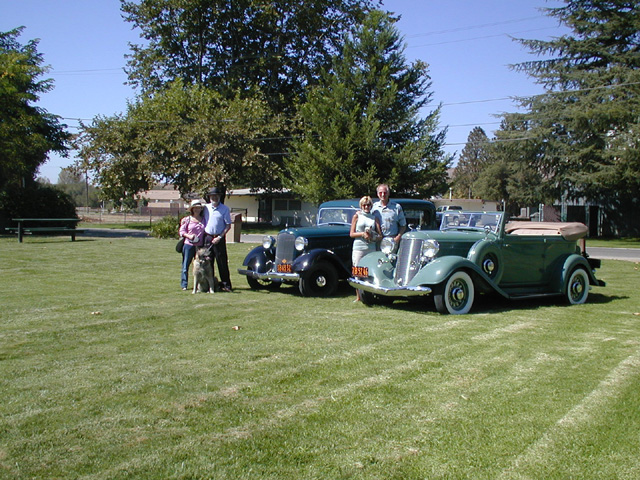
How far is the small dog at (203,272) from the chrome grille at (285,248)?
122 cm

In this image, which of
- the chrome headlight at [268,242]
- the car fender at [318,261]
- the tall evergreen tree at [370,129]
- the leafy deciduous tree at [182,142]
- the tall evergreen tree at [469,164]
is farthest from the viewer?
the tall evergreen tree at [469,164]

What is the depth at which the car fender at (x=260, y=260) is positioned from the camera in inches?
431

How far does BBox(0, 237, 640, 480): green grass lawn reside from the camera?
3475mm

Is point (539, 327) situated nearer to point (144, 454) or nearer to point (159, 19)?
point (144, 454)

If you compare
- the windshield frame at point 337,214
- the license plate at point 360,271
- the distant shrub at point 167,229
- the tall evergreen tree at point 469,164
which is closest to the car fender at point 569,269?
the license plate at point 360,271

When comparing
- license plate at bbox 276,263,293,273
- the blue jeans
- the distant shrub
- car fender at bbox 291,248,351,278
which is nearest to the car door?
car fender at bbox 291,248,351,278

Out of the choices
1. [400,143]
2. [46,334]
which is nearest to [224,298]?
[46,334]

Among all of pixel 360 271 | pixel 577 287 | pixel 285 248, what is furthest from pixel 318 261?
pixel 577 287

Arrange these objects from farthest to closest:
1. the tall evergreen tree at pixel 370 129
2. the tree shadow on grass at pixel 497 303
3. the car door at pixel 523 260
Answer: the tall evergreen tree at pixel 370 129
the car door at pixel 523 260
the tree shadow on grass at pixel 497 303

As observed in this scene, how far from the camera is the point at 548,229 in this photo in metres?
9.97

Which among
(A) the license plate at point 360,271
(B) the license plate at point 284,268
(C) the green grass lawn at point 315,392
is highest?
(A) the license plate at point 360,271

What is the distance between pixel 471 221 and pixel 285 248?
3319 millimetres

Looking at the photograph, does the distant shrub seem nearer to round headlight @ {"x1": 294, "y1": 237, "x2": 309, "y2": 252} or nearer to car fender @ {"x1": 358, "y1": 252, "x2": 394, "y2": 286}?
round headlight @ {"x1": 294, "y1": 237, "x2": 309, "y2": 252}

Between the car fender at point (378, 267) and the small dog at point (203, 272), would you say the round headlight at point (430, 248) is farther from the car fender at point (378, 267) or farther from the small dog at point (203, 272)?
the small dog at point (203, 272)
